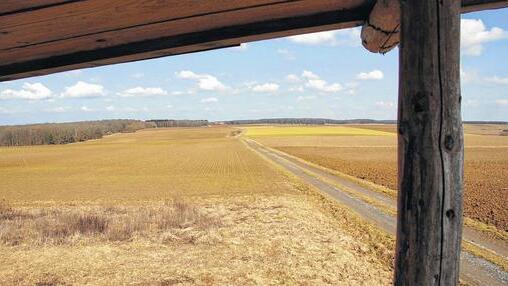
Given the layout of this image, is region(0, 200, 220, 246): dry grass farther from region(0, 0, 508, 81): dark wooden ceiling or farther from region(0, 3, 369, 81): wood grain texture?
region(0, 0, 508, 81): dark wooden ceiling

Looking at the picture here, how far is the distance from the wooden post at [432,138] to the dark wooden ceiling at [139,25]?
0.85m

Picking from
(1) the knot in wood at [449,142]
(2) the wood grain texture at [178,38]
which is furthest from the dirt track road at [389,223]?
(1) the knot in wood at [449,142]

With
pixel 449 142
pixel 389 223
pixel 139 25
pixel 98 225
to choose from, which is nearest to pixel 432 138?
pixel 449 142

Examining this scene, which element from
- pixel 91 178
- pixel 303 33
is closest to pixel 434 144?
pixel 303 33

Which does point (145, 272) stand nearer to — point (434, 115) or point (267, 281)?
point (267, 281)

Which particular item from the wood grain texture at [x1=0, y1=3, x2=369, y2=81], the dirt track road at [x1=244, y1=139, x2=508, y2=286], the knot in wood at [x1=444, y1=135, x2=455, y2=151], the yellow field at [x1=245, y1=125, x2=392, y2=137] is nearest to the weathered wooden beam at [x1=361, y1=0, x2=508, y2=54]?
the wood grain texture at [x1=0, y1=3, x2=369, y2=81]

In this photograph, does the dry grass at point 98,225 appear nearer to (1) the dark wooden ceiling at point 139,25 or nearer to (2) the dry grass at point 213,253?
(2) the dry grass at point 213,253

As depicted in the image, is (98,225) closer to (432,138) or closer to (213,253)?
(213,253)

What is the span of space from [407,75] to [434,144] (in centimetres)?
35

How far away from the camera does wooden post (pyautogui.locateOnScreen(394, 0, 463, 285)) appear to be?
188 cm

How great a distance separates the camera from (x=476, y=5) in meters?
2.71

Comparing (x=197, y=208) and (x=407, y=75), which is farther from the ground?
(x=407, y=75)

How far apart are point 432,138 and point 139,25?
1.91 m

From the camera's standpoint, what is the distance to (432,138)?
1.92 metres
